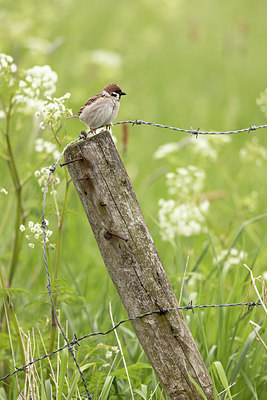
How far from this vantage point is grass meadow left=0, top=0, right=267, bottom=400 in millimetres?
3039

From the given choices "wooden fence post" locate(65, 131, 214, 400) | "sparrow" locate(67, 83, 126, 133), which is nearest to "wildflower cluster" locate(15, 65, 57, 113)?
"sparrow" locate(67, 83, 126, 133)

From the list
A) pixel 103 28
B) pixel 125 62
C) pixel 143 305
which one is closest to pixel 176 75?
pixel 125 62

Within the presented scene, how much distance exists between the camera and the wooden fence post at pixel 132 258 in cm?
248

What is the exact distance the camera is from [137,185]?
7.37 meters

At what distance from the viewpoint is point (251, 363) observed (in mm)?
3258

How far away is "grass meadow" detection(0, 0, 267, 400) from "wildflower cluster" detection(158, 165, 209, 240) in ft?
0.05

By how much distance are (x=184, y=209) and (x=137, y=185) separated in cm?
287

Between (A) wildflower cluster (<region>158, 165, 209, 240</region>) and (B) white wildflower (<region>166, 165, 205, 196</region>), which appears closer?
(A) wildflower cluster (<region>158, 165, 209, 240</region>)

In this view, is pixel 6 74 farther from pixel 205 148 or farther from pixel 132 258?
pixel 205 148

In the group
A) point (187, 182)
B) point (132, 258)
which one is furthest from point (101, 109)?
point (187, 182)

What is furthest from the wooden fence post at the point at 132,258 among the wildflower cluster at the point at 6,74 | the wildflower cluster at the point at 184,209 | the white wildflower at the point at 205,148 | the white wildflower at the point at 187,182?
the white wildflower at the point at 205,148

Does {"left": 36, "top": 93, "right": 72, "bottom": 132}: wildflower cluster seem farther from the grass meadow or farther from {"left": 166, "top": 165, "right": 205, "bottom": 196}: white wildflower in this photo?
{"left": 166, "top": 165, "right": 205, "bottom": 196}: white wildflower

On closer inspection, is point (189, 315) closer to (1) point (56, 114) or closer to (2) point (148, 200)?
(1) point (56, 114)

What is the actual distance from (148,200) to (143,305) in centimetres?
464
